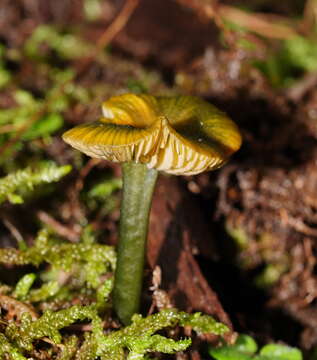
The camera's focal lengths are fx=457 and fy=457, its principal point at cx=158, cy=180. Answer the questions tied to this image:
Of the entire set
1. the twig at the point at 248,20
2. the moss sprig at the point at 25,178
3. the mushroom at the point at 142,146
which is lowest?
the moss sprig at the point at 25,178

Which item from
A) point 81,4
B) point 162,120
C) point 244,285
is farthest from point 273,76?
A: point 162,120

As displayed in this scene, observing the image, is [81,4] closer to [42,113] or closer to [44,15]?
[44,15]

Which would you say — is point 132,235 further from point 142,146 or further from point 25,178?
point 25,178

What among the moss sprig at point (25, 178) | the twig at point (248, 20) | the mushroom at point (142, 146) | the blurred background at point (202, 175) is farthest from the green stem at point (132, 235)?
the twig at point (248, 20)

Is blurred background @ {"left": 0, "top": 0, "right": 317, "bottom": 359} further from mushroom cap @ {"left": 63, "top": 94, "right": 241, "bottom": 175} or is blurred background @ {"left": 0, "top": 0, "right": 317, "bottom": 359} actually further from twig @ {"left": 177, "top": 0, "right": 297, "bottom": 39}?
mushroom cap @ {"left": 63, "top": 94, "right": 241, "bottom": 175}

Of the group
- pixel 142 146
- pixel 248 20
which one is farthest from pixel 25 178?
pixel 248 20

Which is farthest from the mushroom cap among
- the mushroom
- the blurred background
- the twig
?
the twig

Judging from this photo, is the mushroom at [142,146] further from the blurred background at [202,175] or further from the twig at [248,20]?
the twig at [248,20]
